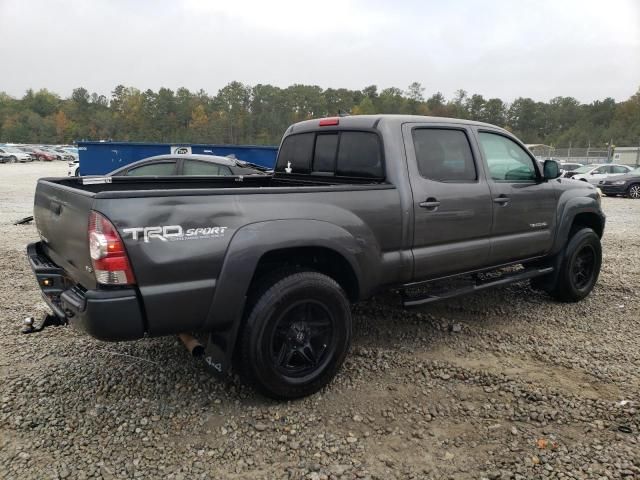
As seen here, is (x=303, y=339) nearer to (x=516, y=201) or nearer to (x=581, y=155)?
(x=516, y=201)

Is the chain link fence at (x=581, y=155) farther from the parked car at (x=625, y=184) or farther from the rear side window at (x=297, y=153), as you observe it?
the rear side window at (x=297, y=153)

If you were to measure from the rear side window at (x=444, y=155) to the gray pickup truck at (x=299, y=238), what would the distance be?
0.04 feet

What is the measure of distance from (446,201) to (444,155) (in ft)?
1.46

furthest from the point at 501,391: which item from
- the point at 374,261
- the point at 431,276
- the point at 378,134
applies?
the point at 378,134

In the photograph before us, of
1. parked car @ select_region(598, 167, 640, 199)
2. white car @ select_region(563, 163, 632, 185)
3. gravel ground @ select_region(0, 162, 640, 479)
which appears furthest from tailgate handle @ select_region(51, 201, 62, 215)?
white car @ select_region(563, 163, 632, 185)

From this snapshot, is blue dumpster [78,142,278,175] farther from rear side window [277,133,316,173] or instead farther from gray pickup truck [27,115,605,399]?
gray pickup truck [27,115,605,399]

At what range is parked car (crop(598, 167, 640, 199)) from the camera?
1844 centimetres

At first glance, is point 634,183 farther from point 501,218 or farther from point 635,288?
point 501,218

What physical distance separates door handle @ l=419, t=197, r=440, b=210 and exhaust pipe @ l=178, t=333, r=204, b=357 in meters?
1.88

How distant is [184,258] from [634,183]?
20534 millimetres

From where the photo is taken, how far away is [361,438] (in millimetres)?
2803

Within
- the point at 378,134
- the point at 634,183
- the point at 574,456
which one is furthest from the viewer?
the point at 634,183

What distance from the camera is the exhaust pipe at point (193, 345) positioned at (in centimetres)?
288

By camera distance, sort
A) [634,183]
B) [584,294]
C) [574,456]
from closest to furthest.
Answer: [574,456] < [584,294] < [634,183]
